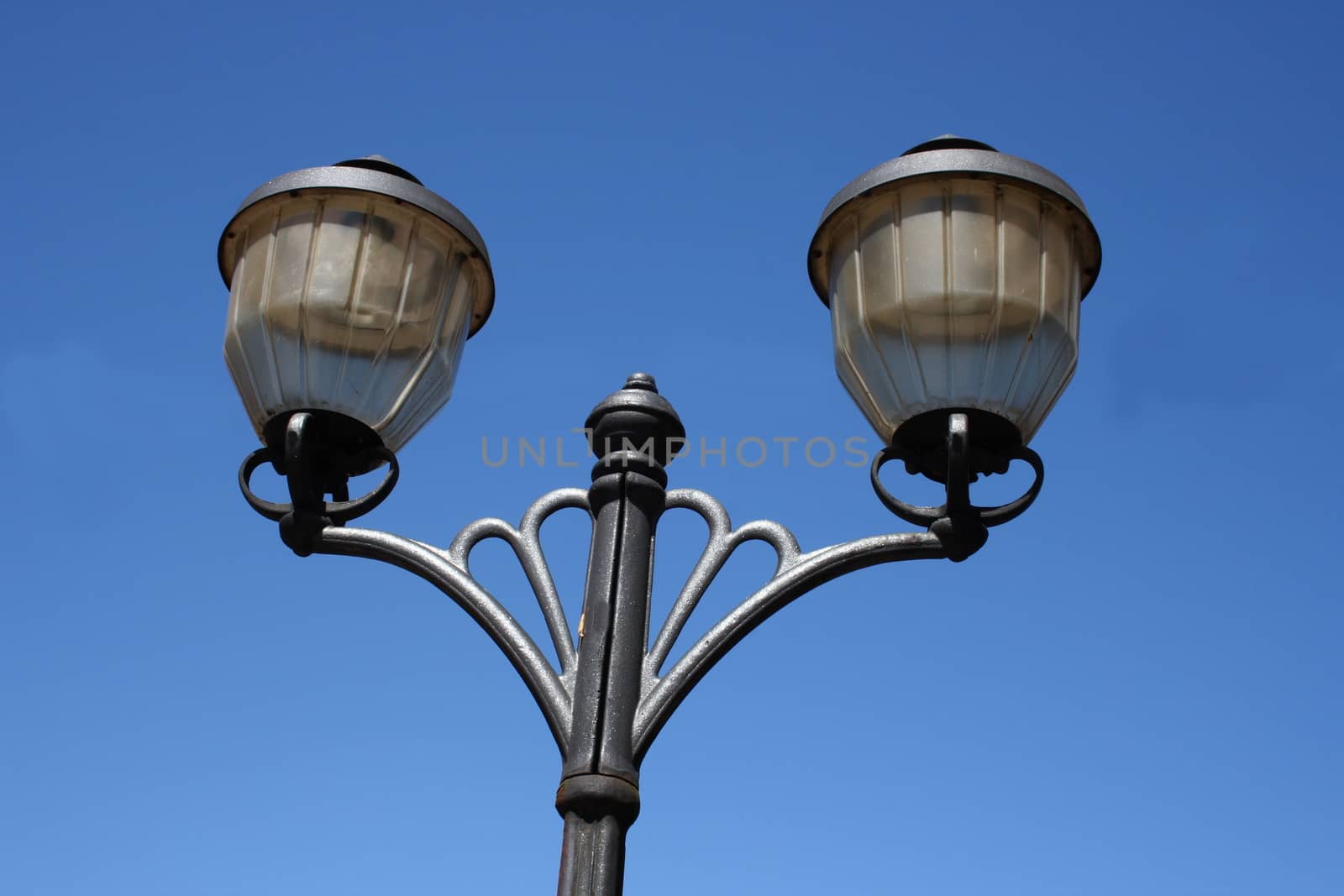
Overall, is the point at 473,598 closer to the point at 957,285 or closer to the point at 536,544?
the point at 536,544

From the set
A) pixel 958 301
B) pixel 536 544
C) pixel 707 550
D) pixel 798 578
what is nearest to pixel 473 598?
pixel 536 544

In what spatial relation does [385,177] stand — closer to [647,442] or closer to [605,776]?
[647,442]

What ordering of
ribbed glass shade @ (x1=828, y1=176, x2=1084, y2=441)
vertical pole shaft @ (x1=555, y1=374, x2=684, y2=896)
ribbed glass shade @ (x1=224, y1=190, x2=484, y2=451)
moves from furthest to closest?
ribbed glass shade @ (x1=224, y1=190, x2=484, y2=451) → ribbed glass shade @ (x1=828, y1=176, x2=1084, y2=441) → vertical pole shaft @ (x1=555, y1=374, x2=684, y2=896)

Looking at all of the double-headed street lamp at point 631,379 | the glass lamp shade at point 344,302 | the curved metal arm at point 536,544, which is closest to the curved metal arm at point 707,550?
the double-headed street lamp at point 631,379

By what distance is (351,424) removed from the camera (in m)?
3.42

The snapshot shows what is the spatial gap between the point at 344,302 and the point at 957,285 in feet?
4.21

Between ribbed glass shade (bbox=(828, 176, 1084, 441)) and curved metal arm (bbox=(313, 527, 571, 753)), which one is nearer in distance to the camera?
curved metal arm (bbox=(313, 527, 571, 753))

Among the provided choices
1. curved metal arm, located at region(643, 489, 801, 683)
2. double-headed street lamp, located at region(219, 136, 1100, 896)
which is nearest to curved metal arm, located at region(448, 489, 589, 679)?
double-headed street lamp, located at region(219, 136, 1100, 896)

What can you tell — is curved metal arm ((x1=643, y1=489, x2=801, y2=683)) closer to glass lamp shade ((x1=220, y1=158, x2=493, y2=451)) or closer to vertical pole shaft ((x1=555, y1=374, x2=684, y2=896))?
vertical pole shaft ((x1=555, y1=374, x2=684, y2=896))

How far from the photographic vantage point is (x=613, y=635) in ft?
10.2

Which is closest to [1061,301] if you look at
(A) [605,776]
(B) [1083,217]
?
(B) [1083,217]

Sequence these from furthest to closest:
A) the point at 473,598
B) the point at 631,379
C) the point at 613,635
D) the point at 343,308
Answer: the point at 631,379, the point at 343,308, the point at 473,598, the point at 613,635

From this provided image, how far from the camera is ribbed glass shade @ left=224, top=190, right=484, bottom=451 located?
11.1 feet

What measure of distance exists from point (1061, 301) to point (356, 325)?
1488 millimetres
